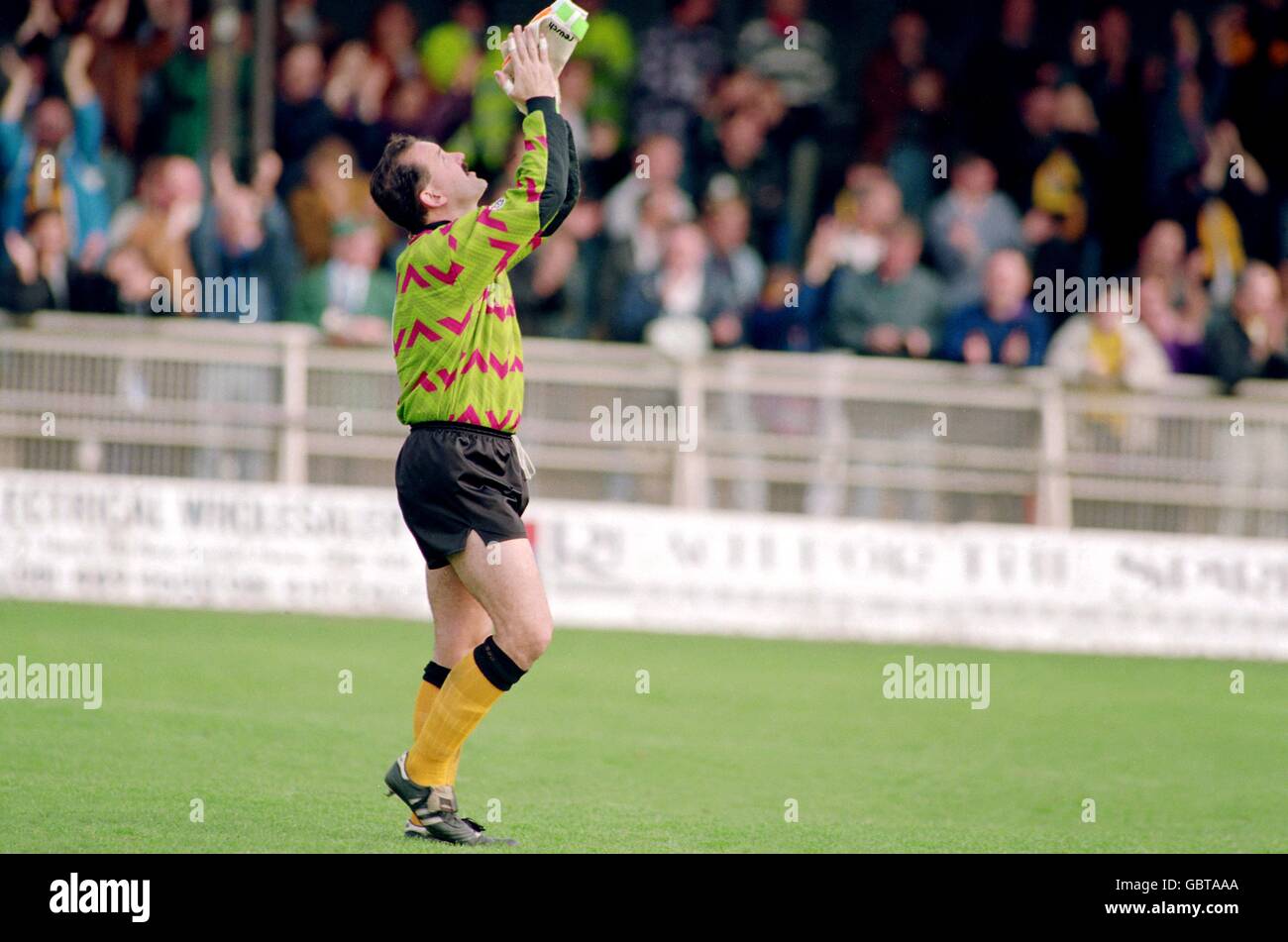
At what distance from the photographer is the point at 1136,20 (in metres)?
18.6

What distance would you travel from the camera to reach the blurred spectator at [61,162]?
51.3 feet

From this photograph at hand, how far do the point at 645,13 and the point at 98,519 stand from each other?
812cm

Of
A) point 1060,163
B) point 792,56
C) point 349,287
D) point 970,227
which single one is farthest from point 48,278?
point 1060,163

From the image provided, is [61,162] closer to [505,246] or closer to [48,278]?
[48,278]

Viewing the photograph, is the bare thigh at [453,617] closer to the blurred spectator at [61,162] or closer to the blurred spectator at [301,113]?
the blurred spectator at [61,162]

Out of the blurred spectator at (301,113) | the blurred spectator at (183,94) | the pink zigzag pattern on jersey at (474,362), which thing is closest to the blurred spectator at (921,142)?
the blurred spectator at (301,113)

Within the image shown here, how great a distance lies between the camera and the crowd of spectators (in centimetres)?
1459

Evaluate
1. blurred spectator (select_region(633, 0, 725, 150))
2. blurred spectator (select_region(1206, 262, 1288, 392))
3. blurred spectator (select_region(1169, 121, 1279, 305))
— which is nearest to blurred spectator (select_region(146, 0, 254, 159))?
blurred spectator (select_region(633, 0, 725, 150))

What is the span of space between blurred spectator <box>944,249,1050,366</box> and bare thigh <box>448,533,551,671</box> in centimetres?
796

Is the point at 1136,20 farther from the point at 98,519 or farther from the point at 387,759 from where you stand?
the point at 387,759

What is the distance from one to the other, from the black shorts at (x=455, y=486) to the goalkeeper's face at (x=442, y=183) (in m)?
0.73
